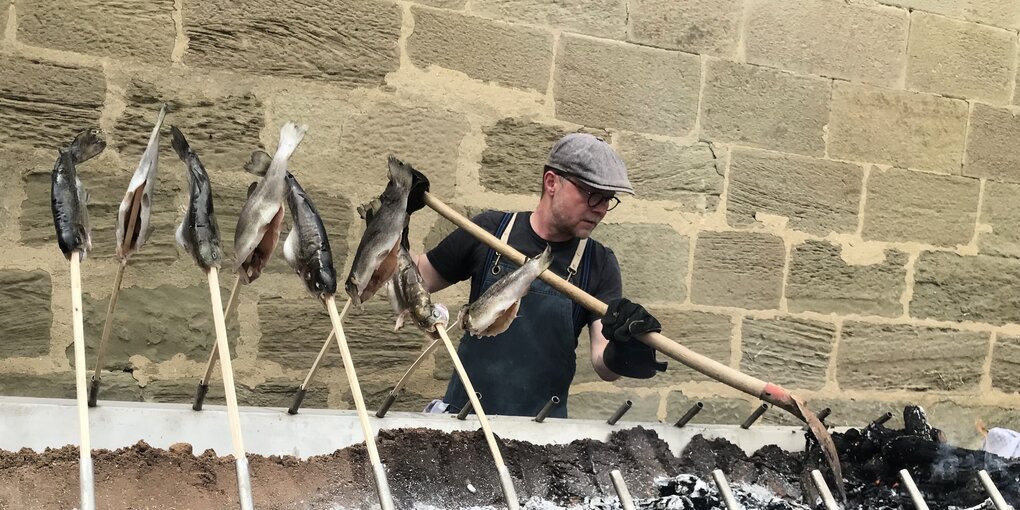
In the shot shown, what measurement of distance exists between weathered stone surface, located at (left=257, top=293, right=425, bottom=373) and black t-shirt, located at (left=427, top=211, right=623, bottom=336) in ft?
1.45

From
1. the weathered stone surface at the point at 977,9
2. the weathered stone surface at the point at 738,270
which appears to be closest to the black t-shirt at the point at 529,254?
the weathered stone surface at the point at 738,270

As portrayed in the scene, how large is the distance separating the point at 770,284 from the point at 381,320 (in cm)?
176

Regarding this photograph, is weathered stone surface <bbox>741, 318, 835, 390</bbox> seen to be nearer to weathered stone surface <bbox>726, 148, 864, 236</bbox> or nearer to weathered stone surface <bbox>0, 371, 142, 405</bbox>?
weathered stone surface <bbox>726, 148, 864, 236</bbox>

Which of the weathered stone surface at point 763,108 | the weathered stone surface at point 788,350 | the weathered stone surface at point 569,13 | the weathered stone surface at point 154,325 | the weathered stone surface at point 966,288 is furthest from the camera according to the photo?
the weathered stone surface at point 966,288

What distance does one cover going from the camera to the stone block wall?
3.51 m

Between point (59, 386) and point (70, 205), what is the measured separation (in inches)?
67.3

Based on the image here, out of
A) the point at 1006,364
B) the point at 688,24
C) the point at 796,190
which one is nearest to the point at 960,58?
the point at 796,190

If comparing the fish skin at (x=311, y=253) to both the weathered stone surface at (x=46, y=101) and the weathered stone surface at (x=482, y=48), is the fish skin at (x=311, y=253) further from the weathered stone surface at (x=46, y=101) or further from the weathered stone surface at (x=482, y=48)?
the weathered stone surface at (x=482, y=48)

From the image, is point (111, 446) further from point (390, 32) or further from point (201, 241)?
Answer: point (390, 32)

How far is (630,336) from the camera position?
8.76 ft

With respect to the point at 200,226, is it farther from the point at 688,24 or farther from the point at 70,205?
the point at 688,24

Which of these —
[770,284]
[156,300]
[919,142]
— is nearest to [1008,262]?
[919,142]

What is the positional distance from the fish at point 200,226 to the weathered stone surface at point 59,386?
163cm

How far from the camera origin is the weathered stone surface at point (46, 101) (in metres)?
3.38
